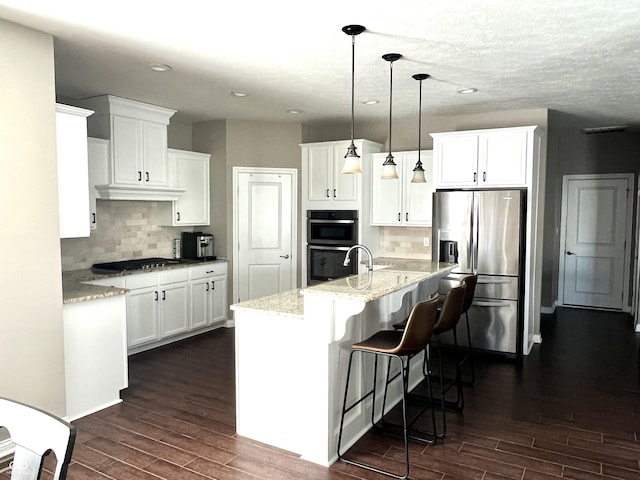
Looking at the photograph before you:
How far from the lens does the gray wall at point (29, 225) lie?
2.87 meters

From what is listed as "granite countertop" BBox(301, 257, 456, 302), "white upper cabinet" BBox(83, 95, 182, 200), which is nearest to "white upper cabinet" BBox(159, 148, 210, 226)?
"white upper cabinet" BBox(83, 95, 182, 200)

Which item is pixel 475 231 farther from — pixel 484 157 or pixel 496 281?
pixel 484 157

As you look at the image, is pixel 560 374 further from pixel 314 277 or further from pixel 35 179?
pixel 35 179

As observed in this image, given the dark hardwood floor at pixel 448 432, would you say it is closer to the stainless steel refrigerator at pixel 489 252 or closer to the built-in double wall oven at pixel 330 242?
the stainless steel refrigerator at pixel 489 252

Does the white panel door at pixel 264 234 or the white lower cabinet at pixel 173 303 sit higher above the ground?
the white panel door at pixel 264 234

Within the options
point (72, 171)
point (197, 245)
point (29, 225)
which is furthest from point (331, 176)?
point (29, 225)

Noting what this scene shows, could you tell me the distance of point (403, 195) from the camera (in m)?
5.64

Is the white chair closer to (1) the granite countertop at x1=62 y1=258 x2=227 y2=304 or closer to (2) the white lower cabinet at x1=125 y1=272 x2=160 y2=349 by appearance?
(1) the granite countertop at x1=62 y1=258 x2=227 y2=304

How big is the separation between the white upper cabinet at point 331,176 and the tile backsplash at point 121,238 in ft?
5.79

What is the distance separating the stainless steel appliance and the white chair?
4.49m

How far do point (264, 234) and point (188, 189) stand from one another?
1073 mm

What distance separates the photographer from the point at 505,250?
15.9 ft

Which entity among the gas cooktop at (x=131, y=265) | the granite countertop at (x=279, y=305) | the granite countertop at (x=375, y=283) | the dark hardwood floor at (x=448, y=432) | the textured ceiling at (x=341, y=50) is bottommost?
A: the dark hardwood floor at (x=448, y=432)

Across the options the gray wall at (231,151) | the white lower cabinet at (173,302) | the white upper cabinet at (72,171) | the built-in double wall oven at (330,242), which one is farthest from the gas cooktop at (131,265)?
the built-in double wall oven at (330,242)
